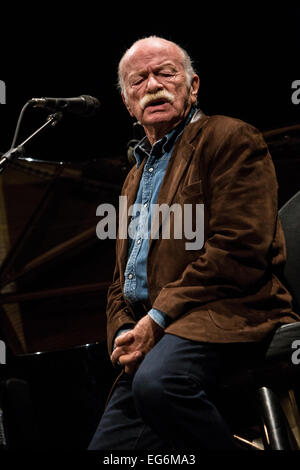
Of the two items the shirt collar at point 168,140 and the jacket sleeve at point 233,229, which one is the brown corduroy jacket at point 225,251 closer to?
the jacket sleeve at point 233,229

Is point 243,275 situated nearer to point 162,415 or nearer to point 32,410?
point 162,415

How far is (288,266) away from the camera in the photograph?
1575 mm

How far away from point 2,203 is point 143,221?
228cm

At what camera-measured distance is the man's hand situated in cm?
137

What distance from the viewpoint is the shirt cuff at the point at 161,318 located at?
4.42ft

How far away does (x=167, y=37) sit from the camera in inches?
149

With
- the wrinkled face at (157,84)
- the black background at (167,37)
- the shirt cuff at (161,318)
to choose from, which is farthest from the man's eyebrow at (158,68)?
the black background at (167,37)

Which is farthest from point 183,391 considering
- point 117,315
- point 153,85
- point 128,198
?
point 153,85

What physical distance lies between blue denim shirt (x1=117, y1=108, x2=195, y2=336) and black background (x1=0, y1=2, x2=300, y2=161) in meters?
2.07

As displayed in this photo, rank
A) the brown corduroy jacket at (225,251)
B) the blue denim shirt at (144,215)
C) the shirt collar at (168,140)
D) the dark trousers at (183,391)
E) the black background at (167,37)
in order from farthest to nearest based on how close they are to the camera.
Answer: the black background at (167,37) → the shirt collar at (168,140) → the blue denim shirt at (144,215) → the brown corduroy jacket at (225,251) → the dark trousers at (183,391)

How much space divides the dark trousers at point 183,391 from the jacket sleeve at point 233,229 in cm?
11

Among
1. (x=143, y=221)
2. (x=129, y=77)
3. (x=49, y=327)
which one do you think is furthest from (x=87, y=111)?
(x=49, y=327)

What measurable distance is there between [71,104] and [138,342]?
3.11 feet

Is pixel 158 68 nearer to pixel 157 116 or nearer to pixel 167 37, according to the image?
pixel 157 116
